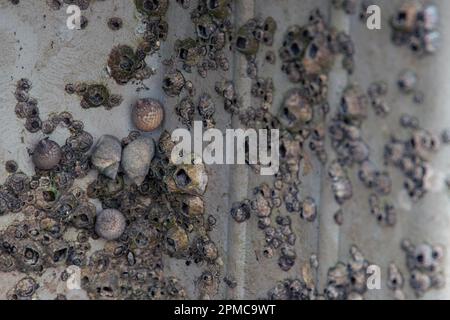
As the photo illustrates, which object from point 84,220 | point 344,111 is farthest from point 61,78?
point 344,111

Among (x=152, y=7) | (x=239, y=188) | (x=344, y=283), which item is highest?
(x=152, y=7)

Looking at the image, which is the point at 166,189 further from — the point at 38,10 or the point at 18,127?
the point at 38,10

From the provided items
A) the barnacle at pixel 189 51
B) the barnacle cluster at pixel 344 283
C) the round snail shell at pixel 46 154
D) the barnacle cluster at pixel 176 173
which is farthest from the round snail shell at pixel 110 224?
the barnacle cluster at pixel 344 283

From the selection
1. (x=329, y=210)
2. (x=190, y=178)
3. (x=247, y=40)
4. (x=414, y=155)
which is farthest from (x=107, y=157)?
(x=414, y=155)

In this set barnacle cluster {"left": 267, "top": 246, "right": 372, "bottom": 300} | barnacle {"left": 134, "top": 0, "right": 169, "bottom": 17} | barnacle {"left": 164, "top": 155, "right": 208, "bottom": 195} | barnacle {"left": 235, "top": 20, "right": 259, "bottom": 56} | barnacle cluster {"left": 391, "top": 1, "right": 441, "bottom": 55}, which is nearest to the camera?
barnacle cluster {"left": 391, "top": 1, "right": 441, "bottom": 55}

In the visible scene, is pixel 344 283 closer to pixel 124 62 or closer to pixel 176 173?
pixel 176 173

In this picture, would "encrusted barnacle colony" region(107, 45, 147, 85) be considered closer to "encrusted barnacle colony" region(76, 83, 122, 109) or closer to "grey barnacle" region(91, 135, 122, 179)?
"encrusted barnacle colony" region(76, 83, 122, 109)

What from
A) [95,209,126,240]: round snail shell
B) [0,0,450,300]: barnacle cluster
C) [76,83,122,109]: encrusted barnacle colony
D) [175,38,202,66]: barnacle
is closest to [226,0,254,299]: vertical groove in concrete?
[0,0,450,300]: barnacle cluster

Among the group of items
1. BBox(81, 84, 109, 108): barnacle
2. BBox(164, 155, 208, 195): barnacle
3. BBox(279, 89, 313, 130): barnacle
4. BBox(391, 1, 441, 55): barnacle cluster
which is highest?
BBox(391, 1, 441, 55): barnacle cluster
